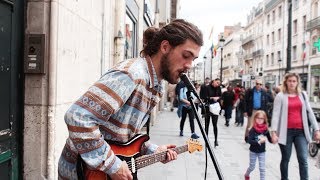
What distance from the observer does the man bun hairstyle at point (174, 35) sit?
90.0 inches

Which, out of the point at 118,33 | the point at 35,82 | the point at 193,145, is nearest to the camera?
the point at 193,145

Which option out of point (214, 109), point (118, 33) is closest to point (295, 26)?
point (214, 109)

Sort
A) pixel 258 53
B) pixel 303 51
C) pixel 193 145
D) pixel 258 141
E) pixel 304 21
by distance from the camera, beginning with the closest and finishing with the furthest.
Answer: pixel 193 145
pixel 258 141
pixel 303 51
pixel 304 21
pixel 258 53

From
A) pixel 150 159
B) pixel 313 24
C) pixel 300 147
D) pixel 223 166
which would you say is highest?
pixel 313 24

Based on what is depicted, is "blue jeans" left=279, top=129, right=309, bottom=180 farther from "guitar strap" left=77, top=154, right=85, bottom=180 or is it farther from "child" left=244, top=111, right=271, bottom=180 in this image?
"guitar strap" left=77, top=154, right=85, bottom=180

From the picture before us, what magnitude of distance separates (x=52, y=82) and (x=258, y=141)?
3321 millimetres

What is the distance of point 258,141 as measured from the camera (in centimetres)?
592

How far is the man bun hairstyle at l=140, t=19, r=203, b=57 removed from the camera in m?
2.29

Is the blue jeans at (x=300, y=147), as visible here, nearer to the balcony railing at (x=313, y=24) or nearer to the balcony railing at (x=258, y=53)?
the balcony railing at (x=313, y=24)

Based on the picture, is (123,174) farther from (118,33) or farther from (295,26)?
(295,26)

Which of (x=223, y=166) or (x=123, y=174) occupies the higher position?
(x=123, y=174)

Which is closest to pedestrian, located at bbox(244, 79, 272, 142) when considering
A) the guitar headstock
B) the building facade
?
the building facade

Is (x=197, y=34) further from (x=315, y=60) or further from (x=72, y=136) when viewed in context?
(x=315, y=60)

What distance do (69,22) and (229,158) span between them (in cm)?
510
